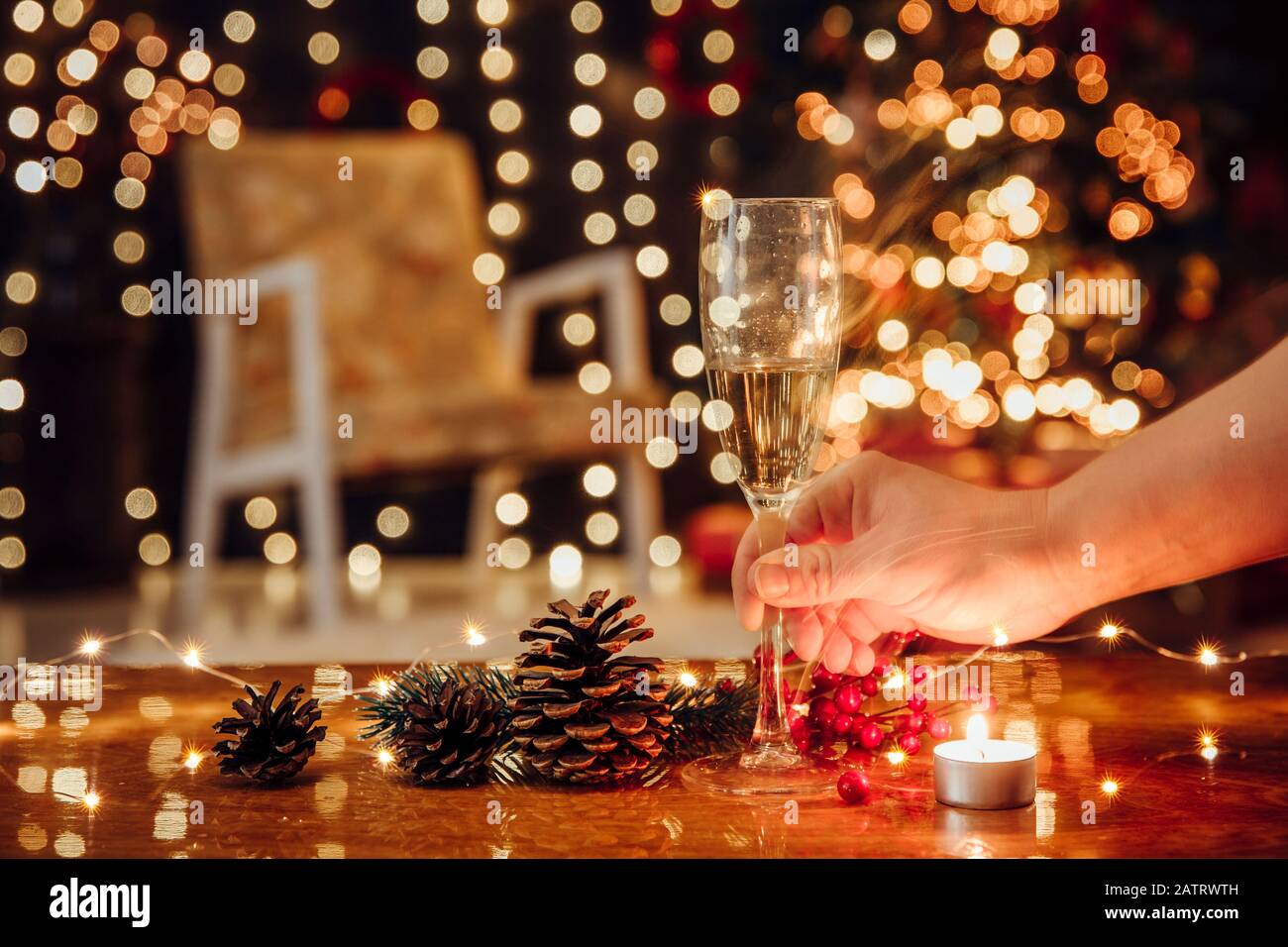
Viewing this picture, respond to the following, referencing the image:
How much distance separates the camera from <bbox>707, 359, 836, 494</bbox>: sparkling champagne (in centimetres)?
73

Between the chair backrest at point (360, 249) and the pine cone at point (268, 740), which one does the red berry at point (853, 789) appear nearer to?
the pine cone at point (268, 740)

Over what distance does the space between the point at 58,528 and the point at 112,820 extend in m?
3.08

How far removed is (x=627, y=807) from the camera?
0.65m

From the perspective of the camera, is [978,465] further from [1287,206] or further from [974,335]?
[1287,206]

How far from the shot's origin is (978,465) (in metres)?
2.45

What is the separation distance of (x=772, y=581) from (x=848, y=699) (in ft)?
0.34

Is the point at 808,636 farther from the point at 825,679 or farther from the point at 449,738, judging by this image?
the point at 449,738

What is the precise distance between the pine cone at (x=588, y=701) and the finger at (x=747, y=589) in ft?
0.28

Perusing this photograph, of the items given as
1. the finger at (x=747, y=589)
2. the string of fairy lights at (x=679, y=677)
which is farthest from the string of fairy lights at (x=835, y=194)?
the finger at (x=747, y=589)

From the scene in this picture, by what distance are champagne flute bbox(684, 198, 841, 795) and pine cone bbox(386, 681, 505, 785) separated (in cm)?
11

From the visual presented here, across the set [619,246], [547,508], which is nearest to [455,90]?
[619,246]

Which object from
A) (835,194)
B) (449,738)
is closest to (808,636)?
(449,738)

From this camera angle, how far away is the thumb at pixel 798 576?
722 millimetres

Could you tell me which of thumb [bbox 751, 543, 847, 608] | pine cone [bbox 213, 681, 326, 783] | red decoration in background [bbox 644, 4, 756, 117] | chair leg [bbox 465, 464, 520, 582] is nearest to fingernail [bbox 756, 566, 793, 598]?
thumb [bbox 751, 543, 847, 608]
